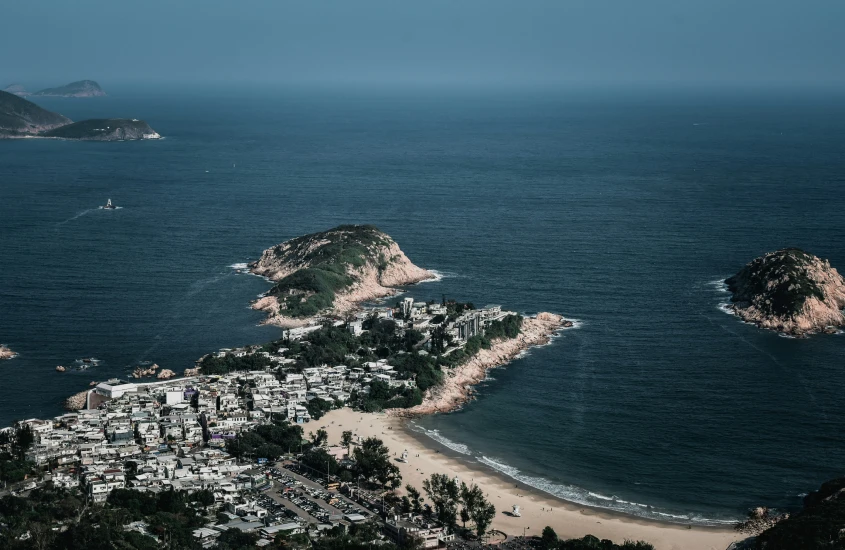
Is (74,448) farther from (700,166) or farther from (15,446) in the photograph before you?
(700,166)

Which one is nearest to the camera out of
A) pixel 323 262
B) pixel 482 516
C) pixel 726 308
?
pixel 482 516

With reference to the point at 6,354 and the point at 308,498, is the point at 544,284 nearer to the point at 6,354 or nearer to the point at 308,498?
the point at 6,354

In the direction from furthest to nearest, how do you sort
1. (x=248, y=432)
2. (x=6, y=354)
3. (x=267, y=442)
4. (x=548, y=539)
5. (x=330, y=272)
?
(x=330, y=272) → (x=6, y=354) → (x=248, y=432) → (x=267, y=442) → (x=548, y=539)

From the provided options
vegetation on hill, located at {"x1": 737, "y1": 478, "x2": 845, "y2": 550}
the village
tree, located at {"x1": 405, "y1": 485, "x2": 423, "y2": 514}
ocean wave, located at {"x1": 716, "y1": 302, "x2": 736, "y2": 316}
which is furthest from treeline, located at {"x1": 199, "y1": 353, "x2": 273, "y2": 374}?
ocean wave, located at {"x1": 716, "y1": 302, "x2": 736, "y2": 316}

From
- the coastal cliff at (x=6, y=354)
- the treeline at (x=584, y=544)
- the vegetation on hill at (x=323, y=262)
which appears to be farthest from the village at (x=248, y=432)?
the coastal cliff at (x=6, y=354)

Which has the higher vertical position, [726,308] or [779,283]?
[779,283]

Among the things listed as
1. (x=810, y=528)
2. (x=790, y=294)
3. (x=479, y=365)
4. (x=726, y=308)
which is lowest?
(x=479, y=365)

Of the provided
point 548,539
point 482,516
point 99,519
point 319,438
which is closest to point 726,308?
point 319,438
